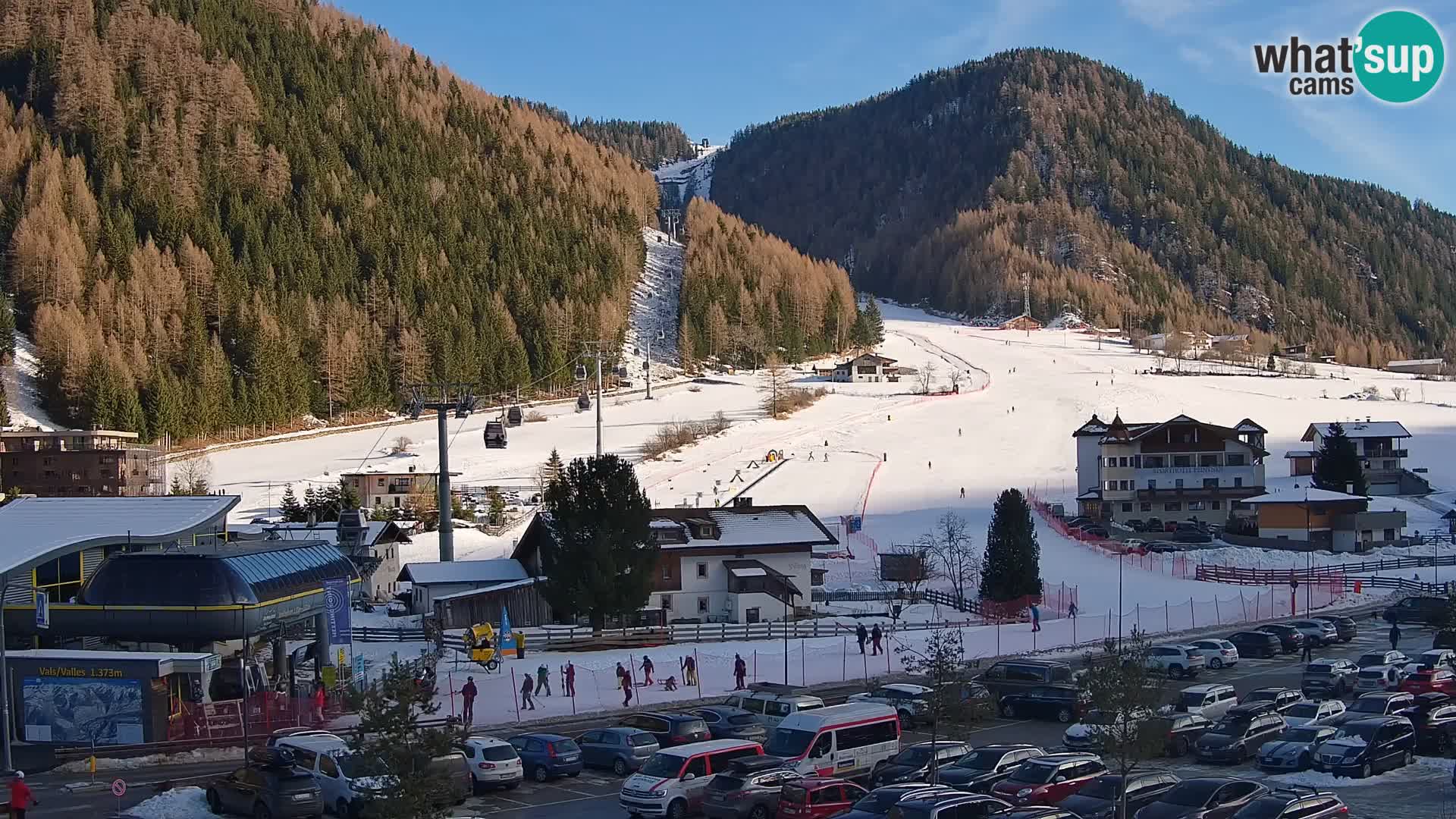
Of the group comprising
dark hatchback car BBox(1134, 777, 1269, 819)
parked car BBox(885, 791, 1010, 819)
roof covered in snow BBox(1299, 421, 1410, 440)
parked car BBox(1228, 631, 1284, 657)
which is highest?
roof covered in snow BBox(1299, 421, 1410, 440)

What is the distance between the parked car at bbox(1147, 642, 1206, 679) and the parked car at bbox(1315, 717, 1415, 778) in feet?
29.9

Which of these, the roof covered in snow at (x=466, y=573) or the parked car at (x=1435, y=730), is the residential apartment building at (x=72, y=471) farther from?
the parked car at (x=1435, y=730)

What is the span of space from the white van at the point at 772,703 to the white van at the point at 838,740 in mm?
2318

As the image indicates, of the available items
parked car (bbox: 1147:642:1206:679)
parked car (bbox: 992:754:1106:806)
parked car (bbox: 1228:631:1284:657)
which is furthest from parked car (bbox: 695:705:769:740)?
parked car (bbox: 1228:631:1284:657)

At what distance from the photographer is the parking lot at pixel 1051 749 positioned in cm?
2019

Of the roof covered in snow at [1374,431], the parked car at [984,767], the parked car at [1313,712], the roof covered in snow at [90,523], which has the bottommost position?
the parked car at [1313,712]

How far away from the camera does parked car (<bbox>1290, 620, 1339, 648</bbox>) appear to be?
3675cm

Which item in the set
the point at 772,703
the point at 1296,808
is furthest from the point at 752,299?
the point at 1296,808

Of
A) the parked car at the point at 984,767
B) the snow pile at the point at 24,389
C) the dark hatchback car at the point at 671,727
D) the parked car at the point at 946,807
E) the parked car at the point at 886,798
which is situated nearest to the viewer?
the parked car at the point at 946,807

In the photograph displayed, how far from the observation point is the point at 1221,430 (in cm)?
6988

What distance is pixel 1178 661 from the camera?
3284cm

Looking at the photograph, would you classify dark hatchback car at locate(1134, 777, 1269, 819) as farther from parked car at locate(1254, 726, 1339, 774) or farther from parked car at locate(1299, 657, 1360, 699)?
parked car at locate(1299, 657, 1360, 699)

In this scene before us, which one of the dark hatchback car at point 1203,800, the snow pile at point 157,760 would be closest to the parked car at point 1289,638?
the dark hatchback car at point 1203,800

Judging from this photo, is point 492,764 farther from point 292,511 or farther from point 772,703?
point 292,511
